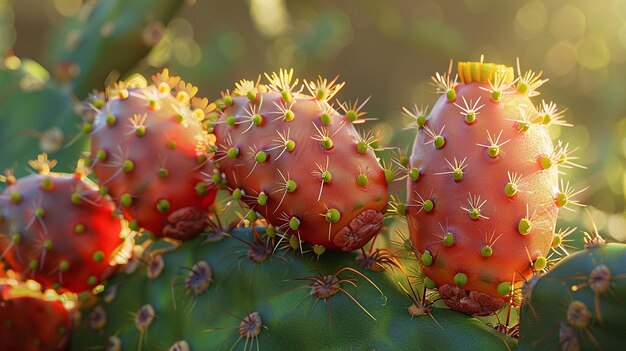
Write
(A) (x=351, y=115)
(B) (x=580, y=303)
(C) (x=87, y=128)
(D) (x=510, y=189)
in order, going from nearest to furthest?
(B) (x=580, y=303) < (D) (x=510, y=189) < (A) (x=351, y=115) < (C) (x=87, y=128)

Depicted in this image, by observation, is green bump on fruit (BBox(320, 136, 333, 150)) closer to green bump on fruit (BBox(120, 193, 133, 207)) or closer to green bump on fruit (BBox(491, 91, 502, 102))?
green bump on fruit (BBox(491, 91, 502, 102))

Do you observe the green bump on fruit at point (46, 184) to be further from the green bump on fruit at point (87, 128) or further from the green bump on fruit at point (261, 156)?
the green bump on fruit at point (261, 156)

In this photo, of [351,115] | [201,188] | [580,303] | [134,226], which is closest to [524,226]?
[580,303]

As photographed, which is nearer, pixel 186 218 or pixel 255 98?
pixel 255 98

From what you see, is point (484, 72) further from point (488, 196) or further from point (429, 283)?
point (429, 283)

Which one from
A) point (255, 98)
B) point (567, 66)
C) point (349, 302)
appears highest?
point (567, 66)

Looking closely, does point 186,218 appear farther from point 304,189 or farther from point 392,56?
point 392,56

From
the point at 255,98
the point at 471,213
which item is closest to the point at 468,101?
the point at 471,213

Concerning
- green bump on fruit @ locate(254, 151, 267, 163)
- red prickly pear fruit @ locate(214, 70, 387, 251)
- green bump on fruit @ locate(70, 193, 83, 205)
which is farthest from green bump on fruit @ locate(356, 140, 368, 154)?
green bump on fruit @ locate(70, 193, 83, 205)
